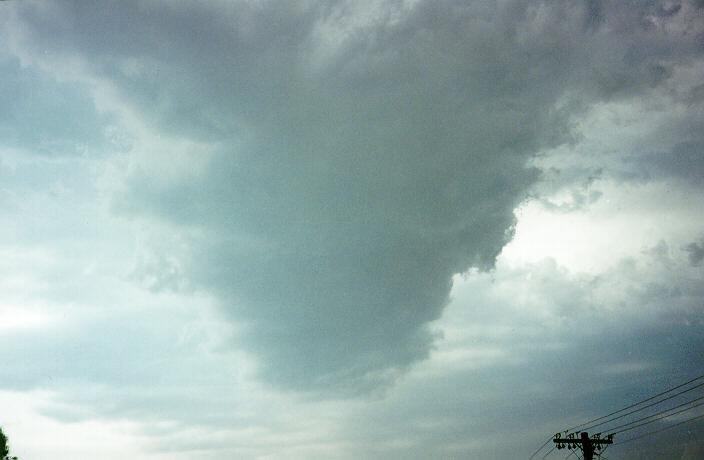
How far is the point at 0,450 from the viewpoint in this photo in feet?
215

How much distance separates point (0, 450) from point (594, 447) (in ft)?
248

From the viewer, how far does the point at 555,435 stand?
49469 millimetres

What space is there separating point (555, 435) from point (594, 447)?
3684 mm

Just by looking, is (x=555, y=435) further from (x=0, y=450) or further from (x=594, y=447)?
(x=0, y=450)

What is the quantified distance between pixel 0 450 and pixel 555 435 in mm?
71950

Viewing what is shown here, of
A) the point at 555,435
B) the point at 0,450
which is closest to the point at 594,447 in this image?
the point at 555,435

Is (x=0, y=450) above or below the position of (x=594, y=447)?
above

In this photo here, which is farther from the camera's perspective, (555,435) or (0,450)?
(0,450)

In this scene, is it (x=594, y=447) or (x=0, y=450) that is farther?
(x=0, y=450)

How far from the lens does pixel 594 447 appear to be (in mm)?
48125
